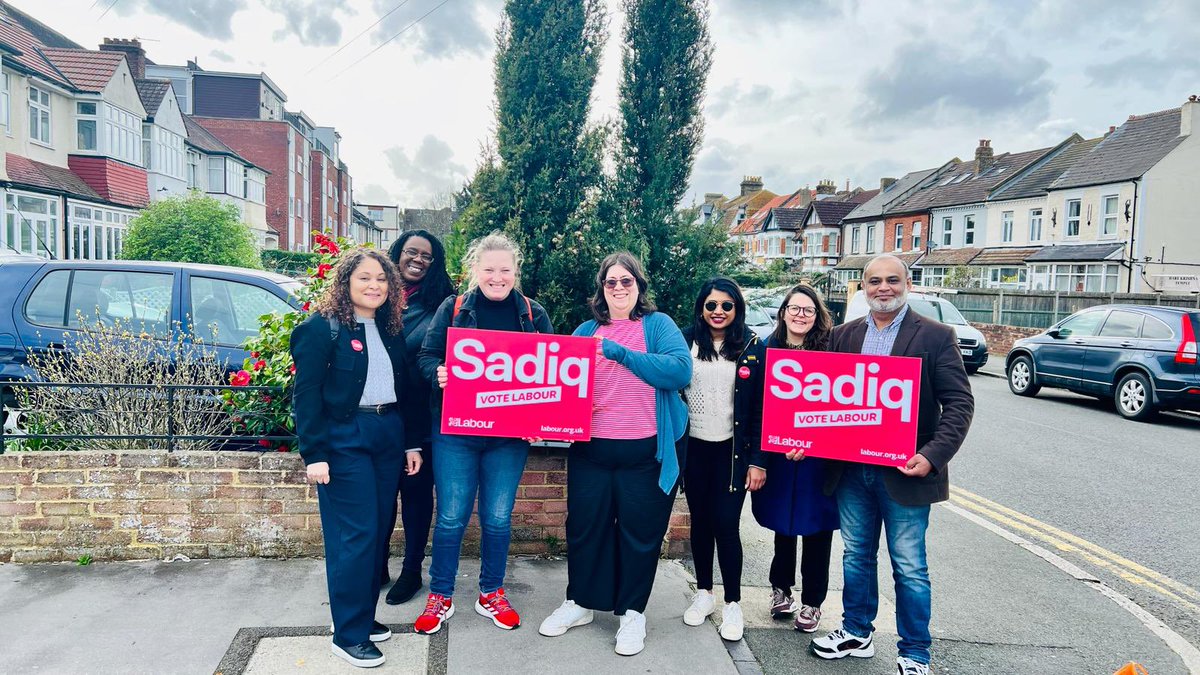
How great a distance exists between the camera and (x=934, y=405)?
3557 millimetres

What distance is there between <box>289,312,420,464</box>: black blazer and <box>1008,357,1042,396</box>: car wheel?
13783 mm

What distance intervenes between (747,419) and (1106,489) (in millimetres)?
5753

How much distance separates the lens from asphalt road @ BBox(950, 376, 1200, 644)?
5277mm

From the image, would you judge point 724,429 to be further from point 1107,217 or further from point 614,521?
point 1107,217

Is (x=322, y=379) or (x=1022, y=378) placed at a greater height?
(x=322, y=379)

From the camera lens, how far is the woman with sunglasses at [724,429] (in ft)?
12.6

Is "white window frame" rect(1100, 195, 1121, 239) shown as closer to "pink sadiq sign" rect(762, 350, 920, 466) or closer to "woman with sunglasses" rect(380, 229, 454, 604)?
"pink sadiq sign" rect(762, 350, 920, 466)

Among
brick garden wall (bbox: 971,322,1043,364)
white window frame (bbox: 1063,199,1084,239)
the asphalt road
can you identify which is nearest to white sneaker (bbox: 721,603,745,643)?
the asphalt road

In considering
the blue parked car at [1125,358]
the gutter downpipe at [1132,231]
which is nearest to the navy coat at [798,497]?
the blue parked car at [1125,358]

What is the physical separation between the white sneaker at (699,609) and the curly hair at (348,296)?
6.89ft

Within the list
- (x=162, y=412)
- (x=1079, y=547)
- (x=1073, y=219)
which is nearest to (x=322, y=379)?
(x=162, y=412)

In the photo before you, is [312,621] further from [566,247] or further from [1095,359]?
[1095,359]

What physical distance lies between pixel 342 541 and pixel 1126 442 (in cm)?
1031

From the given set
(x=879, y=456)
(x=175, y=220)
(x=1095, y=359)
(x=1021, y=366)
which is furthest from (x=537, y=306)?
(x=175, y=220)
